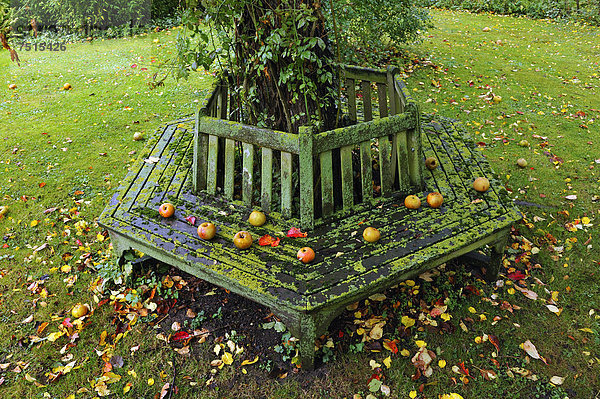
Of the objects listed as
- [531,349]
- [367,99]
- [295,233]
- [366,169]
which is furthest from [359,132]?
[531,349]

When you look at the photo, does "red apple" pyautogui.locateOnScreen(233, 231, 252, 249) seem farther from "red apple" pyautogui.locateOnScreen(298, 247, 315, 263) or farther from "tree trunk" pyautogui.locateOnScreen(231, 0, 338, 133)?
"tree trunk" pyautogui.locateOnScreen(231, 0, 338, 133)

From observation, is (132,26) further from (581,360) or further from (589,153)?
(581,360)

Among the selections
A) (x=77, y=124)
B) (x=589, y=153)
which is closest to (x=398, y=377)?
(x=589, y=153)

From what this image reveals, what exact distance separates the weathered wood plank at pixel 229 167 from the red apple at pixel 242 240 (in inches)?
20.2

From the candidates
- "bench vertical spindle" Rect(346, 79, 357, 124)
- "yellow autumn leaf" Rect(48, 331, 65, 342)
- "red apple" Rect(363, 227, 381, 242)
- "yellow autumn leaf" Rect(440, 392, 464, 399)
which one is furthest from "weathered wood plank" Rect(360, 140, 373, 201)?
"yellow autumn leaf" Rect(48, 331, 65, 342)

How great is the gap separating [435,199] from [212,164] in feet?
5.38

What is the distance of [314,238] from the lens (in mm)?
2672

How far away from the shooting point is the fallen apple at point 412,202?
2895 mm

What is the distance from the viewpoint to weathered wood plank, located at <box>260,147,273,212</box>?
2.76m

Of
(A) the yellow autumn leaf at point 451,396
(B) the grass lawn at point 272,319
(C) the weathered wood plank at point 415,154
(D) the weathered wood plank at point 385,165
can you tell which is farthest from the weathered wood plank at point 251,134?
(A) the yellow autumn leaf at point 451,396

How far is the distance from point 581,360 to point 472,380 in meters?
0.78

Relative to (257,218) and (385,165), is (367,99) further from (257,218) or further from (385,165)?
(257,218)

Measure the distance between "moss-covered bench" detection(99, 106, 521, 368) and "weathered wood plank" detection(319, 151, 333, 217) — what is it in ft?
0.30

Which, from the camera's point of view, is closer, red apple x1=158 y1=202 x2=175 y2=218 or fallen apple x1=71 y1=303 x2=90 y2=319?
red apple x1=158 y1=202 x2=175 y2=218
